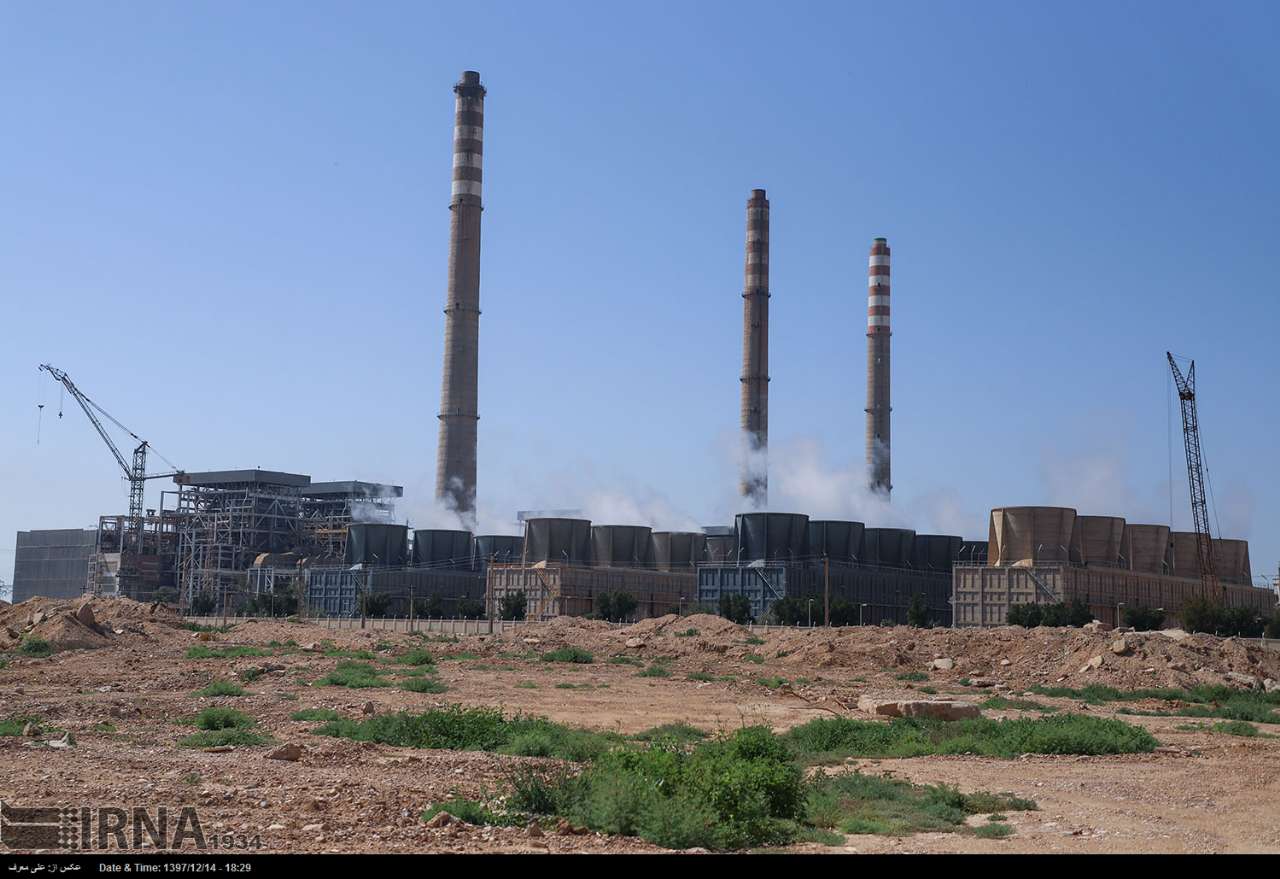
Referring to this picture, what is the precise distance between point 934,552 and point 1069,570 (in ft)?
52.1

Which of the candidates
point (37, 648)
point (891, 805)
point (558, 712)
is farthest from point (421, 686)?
point (891, 805)

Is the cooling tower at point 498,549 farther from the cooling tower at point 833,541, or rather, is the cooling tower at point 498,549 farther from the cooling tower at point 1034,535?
the cooling tower at point 1034,535

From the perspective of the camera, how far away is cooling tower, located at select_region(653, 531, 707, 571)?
76.7 m

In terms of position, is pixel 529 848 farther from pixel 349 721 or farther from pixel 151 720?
pixel 151 720

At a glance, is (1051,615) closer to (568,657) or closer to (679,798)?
(568,657)

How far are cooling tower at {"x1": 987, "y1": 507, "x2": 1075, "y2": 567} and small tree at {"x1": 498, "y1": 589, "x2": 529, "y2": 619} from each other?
76.8ft

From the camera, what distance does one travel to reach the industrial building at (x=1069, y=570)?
58656 mm

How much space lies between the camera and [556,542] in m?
72.1

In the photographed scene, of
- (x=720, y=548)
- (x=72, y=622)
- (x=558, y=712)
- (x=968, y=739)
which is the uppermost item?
(x=720, y=548)

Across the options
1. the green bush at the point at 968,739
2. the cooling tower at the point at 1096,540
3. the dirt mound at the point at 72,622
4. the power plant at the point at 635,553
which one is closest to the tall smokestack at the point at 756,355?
the power plant at the point at 635,553

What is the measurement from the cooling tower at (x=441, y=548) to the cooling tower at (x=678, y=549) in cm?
1119

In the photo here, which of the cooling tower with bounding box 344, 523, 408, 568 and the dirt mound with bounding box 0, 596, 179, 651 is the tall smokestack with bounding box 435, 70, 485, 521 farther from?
the dirt mound with bounding box 0, 596, 179, 651

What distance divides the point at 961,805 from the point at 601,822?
147 inches
